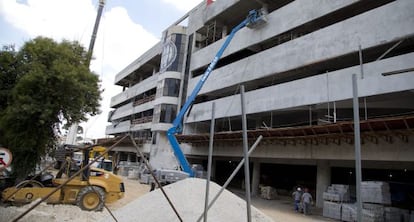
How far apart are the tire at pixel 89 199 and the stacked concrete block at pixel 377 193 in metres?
11.5

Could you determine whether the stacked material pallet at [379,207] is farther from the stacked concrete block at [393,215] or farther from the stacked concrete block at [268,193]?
the stacked concrete block at [268,193]

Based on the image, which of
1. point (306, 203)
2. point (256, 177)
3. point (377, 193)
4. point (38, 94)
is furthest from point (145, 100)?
point (377, 193)

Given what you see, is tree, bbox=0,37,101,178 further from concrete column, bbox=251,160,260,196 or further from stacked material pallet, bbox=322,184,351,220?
concrete column, bbox=251,160,260,196

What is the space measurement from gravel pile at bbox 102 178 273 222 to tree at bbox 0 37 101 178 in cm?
489

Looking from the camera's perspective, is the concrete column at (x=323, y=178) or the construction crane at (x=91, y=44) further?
the construction crane at (x=91, y=44)

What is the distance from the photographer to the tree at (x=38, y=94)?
→ 1188 cm

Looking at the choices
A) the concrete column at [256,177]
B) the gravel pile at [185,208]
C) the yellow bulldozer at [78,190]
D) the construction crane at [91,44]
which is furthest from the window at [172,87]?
the gravel pile at [185,208]

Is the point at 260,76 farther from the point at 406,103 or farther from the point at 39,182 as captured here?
the point at 39,182

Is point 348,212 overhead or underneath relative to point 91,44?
underneath

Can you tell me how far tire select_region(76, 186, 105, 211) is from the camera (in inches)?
501

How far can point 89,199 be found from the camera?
508 inches

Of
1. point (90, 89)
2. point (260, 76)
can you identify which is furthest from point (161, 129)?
point (90, 89)

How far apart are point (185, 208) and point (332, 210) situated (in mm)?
8846

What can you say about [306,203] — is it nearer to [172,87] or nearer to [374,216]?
[374,216]
